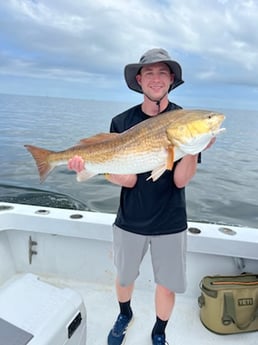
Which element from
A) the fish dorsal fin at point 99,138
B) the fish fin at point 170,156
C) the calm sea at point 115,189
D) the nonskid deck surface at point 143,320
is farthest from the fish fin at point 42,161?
the calm sea at point 115,189

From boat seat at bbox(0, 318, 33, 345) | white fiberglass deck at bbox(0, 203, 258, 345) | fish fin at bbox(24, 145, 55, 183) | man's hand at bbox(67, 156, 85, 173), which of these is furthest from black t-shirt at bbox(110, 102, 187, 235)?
boat seat at bbox(0, 318, 33, 345)

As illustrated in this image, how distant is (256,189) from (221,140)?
731 cm

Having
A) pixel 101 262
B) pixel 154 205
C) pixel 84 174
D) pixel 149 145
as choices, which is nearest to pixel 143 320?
pixel 101 262

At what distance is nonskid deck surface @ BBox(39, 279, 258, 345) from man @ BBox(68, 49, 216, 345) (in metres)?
0.43

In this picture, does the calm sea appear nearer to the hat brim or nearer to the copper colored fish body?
the hat brim

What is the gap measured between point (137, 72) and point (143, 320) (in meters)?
1.83

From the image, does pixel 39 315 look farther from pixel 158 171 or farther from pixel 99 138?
pixel 99 138

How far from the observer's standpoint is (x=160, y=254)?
2107 mm

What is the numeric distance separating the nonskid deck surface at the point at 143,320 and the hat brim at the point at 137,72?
1.72 metres

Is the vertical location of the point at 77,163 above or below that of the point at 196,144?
below

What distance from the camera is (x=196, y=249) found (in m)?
2.74

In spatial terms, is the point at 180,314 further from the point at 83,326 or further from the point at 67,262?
the point at 83,326

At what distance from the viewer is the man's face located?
197cm

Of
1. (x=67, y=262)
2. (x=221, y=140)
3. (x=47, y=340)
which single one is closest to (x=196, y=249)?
(x=67, y=262)
